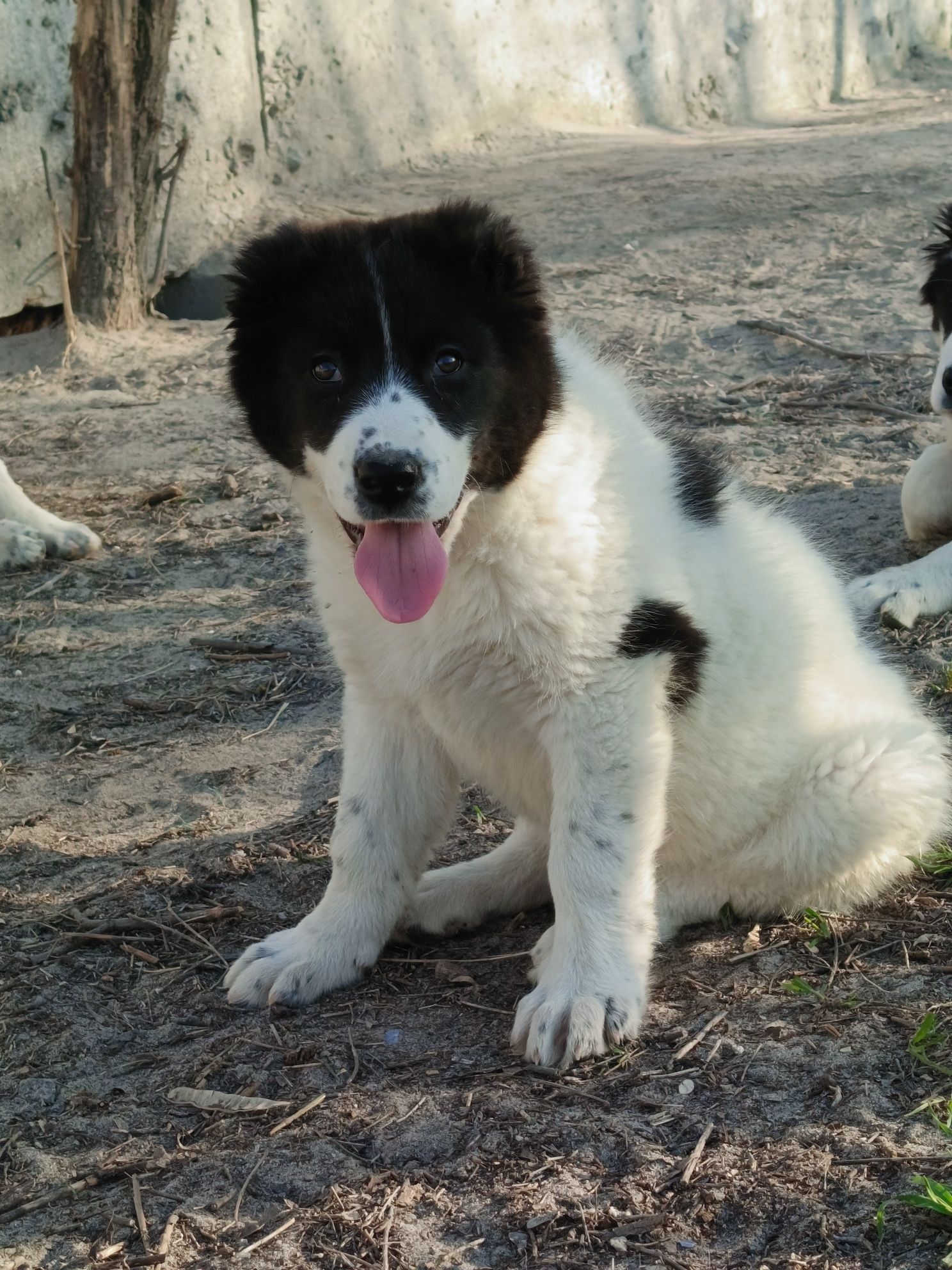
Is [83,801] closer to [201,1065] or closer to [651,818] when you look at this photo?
[201,1065]

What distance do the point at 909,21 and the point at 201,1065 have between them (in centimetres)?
1779

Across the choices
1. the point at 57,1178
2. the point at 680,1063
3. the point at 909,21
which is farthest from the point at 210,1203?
the point at 909,21

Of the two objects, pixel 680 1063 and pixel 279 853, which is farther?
pixel 279 853

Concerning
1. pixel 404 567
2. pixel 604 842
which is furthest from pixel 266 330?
pixel 604 842

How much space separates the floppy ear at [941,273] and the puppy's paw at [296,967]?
3623 mm

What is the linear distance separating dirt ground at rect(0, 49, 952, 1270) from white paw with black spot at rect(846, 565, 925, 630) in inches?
3.3

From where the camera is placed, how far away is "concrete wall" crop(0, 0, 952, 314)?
27.5 feet

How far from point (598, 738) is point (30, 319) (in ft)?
22.7

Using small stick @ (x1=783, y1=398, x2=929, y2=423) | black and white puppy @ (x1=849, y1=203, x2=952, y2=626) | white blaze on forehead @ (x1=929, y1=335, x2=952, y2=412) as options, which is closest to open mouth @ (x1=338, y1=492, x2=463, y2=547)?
black and white puppy @ (x1=849, y1=203, x2=952, y2=626)

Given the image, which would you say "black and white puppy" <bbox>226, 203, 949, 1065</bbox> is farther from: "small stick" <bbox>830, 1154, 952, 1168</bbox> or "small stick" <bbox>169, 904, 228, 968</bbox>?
"small stick" <bbox>830, 1154, 952, 1168</bbox>

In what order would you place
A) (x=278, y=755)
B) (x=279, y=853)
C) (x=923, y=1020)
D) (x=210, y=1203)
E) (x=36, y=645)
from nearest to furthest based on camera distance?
(x=210, y=1203)
(x=923, y=1020)
(x=279, y=853)
(x=278, y=755)
(x=36, y=645)

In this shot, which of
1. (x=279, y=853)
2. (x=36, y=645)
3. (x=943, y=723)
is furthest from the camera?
(x=36, y=645)

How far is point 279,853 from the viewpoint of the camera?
141 inches

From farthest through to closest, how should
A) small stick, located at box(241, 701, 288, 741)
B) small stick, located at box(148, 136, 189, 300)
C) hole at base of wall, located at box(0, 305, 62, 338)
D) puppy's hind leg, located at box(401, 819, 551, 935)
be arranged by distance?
1. hole at base of wall, located at box(0, 305, 62, 338)
2. small stick, located at box(148, 136, 189, 300)
3. small stick, located at box(241, 701, 288, 741)
4. puppy's hind leg, located at box(401, 819, 551, 935)
